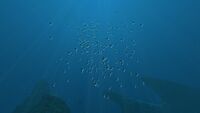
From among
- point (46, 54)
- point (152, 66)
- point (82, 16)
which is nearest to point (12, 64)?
point (46, 54)

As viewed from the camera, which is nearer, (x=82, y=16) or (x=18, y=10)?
(x=82, y=16)

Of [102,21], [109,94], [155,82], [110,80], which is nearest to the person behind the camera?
[109,94]

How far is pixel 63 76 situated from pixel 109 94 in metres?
15.2

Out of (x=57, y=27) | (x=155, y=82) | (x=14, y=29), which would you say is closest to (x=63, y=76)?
(x=57, y=27)

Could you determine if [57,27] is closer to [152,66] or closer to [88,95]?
[88,95]

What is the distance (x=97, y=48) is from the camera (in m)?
26.5

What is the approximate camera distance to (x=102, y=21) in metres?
25.6

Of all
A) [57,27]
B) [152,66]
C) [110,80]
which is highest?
[57,27]

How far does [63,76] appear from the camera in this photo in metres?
26.0

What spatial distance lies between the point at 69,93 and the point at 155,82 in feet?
44.7

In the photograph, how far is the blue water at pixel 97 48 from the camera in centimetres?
2361

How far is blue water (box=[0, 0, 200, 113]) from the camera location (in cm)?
2361

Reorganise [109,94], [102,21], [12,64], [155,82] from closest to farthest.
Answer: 1. [109,94]
2. [155,82]
3. [102,21]
4. [12,64]

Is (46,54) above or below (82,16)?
below
